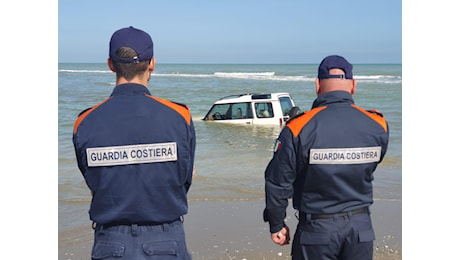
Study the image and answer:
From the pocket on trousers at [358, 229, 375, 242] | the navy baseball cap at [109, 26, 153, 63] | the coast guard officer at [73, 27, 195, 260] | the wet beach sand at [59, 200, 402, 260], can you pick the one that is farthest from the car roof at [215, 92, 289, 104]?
the coast guard officer at [73, 27, 195, 260]

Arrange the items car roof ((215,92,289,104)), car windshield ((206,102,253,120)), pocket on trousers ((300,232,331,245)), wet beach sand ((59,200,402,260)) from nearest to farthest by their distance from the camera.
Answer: pocket on trousers ((300,232,331,245)), wet beach sand ((59,200,402,260)), car roof ((215,92,289,104)), car windshield ((206,102,253,120))

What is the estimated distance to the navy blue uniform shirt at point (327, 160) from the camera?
3355 millimetres

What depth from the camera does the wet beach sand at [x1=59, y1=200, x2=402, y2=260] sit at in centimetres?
594

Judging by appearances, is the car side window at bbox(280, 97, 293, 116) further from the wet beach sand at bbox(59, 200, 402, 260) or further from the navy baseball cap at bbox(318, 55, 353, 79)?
the navy baseball cap at bbox(318, 55, 353, 79)

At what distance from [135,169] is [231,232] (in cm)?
408

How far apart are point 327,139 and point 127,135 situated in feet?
4.41

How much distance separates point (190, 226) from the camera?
22.9 feet

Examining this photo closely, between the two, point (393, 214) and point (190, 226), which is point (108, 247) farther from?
point (393, 214)

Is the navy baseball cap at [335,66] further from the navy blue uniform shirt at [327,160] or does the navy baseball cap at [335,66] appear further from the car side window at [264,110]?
the car side window at [264,110]

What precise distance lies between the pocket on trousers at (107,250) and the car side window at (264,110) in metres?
15.2

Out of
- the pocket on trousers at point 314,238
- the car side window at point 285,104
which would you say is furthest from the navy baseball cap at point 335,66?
the car side window at point 285,104

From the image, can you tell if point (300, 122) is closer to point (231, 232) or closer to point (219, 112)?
point (231, 232)

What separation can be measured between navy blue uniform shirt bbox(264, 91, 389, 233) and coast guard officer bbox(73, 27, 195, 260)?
807 mm
